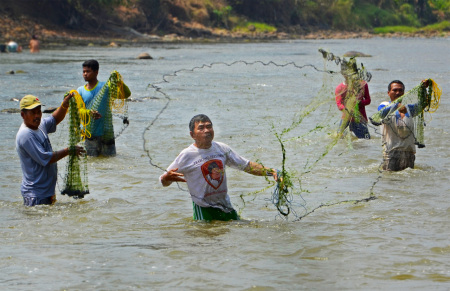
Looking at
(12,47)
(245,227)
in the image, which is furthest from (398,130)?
(12,47)

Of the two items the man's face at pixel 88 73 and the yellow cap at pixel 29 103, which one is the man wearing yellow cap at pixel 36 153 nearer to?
the yellow cap at pixel 29 103

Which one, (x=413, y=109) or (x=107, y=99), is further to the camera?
(x=107, y=99)

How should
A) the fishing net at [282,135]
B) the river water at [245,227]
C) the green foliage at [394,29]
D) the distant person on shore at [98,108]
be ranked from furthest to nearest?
the green foliage at [394,29], the distant person on shore at [98,108], the fishing net at [282,135], the river water at [245,227]

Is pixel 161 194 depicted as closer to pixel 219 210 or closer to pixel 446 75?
pixel 219 210

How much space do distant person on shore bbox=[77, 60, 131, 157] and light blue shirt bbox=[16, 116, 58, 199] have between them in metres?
2.74

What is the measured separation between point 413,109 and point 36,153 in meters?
5.02

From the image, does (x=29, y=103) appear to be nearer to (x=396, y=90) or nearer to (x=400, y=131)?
(x=396, y=90)

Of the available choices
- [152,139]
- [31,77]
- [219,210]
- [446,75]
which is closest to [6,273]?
[219,210]

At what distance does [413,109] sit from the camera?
379 inches

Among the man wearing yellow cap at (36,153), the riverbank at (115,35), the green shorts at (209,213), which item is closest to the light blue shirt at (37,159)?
the man wearing yellow cap at (36,153)

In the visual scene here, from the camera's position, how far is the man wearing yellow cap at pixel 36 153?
23.9ft

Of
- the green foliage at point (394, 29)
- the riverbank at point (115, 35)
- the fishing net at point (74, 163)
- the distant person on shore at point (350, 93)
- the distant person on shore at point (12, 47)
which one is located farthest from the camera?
the green foliage at point (394, 29)

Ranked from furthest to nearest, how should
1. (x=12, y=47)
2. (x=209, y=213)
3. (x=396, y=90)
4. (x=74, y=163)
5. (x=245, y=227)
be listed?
1. (x=12, y=47)
2. (x=396, y=90)
3. (x=74, y=163)
4. (x=245, y=227)
5. (x=209, y=213)

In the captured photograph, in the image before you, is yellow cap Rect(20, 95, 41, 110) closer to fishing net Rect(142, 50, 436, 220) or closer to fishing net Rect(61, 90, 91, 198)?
fishing net Rect(61, 90, 91, 198)
